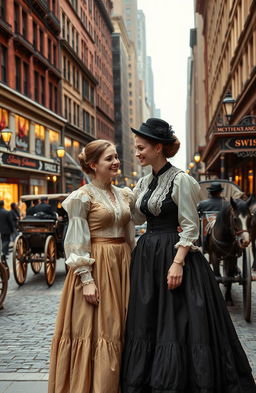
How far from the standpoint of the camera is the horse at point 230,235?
647 centimetres

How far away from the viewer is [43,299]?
883cm

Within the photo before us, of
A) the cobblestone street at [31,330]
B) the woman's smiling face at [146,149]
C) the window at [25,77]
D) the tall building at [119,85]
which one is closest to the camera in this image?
the woman's smiling face at [146,149]

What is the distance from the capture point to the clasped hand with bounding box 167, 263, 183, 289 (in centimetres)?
335

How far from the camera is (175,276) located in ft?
11.0

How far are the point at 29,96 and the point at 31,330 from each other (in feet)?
88.0

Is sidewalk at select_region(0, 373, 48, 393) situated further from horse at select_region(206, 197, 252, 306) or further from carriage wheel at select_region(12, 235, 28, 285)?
carriage wheel at select_region(12, 235, 28, 285)

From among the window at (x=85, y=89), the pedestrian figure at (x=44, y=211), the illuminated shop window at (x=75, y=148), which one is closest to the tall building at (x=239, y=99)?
the pedestrian figure at (x=44, y=211)

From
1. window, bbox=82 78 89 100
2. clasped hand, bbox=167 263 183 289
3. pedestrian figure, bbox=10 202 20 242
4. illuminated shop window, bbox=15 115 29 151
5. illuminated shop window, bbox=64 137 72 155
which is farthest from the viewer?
window, bbox=82 78 89 100

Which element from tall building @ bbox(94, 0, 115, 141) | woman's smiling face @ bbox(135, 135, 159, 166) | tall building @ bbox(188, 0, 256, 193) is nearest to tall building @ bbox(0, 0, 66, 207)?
tall building @ bbox(188, 0, 256, 193)

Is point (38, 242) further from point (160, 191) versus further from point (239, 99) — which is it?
point (239, 99)

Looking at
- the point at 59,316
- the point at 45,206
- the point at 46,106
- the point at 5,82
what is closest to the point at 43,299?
the point at 45,206

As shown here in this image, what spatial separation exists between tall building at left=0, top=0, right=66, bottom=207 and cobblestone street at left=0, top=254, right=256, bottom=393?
1712cm

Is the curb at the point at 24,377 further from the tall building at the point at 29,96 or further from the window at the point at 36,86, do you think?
the window at the point at 36,86

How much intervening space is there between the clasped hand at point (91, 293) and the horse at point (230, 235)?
3394 millimetres
